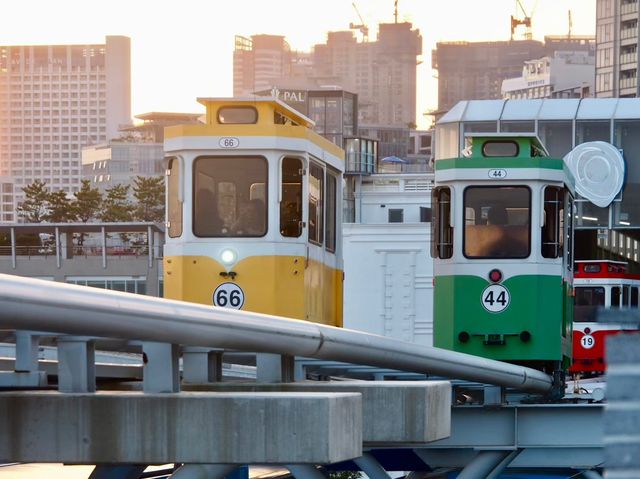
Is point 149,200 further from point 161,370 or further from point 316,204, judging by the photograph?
point 161,370

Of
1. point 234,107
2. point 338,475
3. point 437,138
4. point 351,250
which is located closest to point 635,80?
point 351,250

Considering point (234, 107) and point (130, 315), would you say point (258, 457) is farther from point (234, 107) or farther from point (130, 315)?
point (234, 107)

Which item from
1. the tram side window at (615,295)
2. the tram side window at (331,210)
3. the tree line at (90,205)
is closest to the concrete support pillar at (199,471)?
the tram side window at (331,210)

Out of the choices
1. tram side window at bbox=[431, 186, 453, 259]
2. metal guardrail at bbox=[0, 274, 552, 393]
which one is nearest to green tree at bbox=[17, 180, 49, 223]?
tram side window at bbox=[431, 186, 453, 259]

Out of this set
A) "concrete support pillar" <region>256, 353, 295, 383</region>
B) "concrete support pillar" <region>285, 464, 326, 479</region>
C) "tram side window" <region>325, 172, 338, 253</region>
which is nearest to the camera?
"concrete support pillar" <region>256, 353, 295, 383</region>

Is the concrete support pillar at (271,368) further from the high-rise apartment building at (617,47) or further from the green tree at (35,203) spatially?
the high-rise apartment building at (617,47)

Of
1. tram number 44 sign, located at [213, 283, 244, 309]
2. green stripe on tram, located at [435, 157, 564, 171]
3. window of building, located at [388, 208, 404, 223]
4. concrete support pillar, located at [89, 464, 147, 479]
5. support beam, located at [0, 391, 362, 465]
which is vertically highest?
green stripe on tram, located at [435, 157, 564, 171]

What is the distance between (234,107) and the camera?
719 inches

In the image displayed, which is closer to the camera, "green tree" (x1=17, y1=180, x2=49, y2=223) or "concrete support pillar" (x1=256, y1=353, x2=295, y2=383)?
"concrete support pillar" (x1=256, y1=353, x2=295, y2=383)

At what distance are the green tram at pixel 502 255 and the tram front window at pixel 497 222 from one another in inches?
0.5

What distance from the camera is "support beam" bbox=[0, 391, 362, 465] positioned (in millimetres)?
8219

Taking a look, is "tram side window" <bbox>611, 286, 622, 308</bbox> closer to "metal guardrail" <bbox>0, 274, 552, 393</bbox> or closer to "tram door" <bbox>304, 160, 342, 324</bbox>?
"tram door" <bbox>304, 160, 342, 324</bbox>

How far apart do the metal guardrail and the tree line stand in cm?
11976

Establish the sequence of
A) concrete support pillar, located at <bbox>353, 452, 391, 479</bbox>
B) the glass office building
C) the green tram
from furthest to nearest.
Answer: the glass office building
the green tram
concrete support pillar, located at <bbox>353, 452, 391, 479</bbox>
